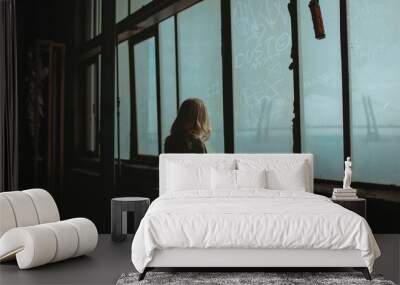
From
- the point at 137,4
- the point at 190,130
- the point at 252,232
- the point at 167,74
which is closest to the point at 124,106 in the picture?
the point at 167,74

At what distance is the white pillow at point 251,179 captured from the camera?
629cm

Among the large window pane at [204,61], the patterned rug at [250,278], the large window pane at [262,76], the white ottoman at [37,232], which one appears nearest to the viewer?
the patterned rug at [250,278]

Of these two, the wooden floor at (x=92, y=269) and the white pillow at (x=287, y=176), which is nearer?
the wooden floor at (x=92, y=269)

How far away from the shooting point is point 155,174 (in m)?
7.25

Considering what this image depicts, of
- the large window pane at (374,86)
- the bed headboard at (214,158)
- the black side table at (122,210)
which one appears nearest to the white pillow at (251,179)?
the bed headboard at (214,158)

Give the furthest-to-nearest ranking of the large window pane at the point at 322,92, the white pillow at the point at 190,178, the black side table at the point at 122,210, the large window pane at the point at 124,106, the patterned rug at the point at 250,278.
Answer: the large window pane at the point at 124,106
the large window pane at the point at 322,92
the white pillow at the point at 190,178
the black side table at the point at 122,210
the patterned rug at the point at 250,278

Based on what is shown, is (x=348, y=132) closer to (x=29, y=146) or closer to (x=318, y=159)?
(x=318, y=159)

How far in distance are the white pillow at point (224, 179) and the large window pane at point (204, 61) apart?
2.63ft

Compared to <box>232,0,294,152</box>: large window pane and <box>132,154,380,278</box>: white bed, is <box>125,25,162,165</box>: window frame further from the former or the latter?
<box>132,154,380,278</box>: white bed

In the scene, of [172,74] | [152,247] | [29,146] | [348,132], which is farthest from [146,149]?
[152,247]

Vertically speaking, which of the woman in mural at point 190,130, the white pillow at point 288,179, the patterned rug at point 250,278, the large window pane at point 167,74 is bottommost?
the patterned rug at point 250,278

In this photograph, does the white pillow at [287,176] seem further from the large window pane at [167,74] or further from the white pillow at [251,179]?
the large window pane at [167,74]

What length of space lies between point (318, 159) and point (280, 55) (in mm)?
1241

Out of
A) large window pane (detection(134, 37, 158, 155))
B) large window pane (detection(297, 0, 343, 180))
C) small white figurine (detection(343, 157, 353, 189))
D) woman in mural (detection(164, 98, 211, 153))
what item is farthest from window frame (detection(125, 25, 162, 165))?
small white figurine (detection(343, 157, 353, 189))
